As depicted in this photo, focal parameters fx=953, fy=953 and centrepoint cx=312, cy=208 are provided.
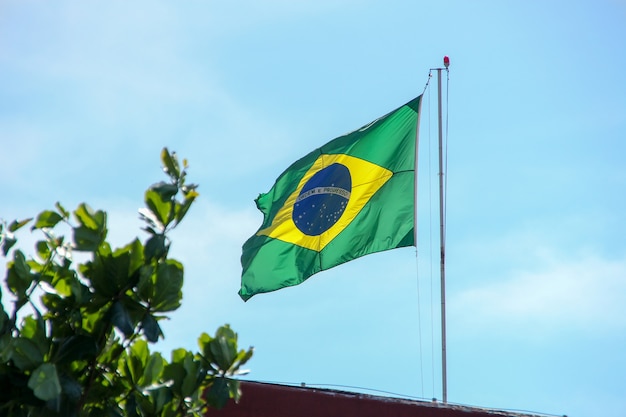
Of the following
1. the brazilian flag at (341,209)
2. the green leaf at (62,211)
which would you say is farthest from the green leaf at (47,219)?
the brazilian flag at (341,209)

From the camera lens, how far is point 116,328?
6.00m

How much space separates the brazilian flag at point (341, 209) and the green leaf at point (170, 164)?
5.95m

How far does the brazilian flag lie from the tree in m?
5.80

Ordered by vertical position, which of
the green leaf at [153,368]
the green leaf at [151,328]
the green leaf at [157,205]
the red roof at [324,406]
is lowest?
the green leaf at [153,368]

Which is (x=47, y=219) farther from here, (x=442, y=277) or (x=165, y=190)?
(x=442, y=277)

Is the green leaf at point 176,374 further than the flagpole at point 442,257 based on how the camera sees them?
No

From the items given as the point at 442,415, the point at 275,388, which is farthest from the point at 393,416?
the point at 275,388

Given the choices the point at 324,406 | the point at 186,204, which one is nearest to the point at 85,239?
the point at 186,204

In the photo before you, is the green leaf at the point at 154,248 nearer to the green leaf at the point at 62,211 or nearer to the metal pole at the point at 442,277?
the green leaf at the point at 62,211

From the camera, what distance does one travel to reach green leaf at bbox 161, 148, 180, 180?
6.18 meters

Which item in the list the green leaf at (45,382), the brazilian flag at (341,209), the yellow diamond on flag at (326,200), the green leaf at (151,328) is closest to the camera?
the green leaf at (45,382)

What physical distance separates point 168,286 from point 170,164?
0.79 m

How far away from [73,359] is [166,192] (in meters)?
1.21

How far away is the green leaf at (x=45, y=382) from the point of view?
541 cm
